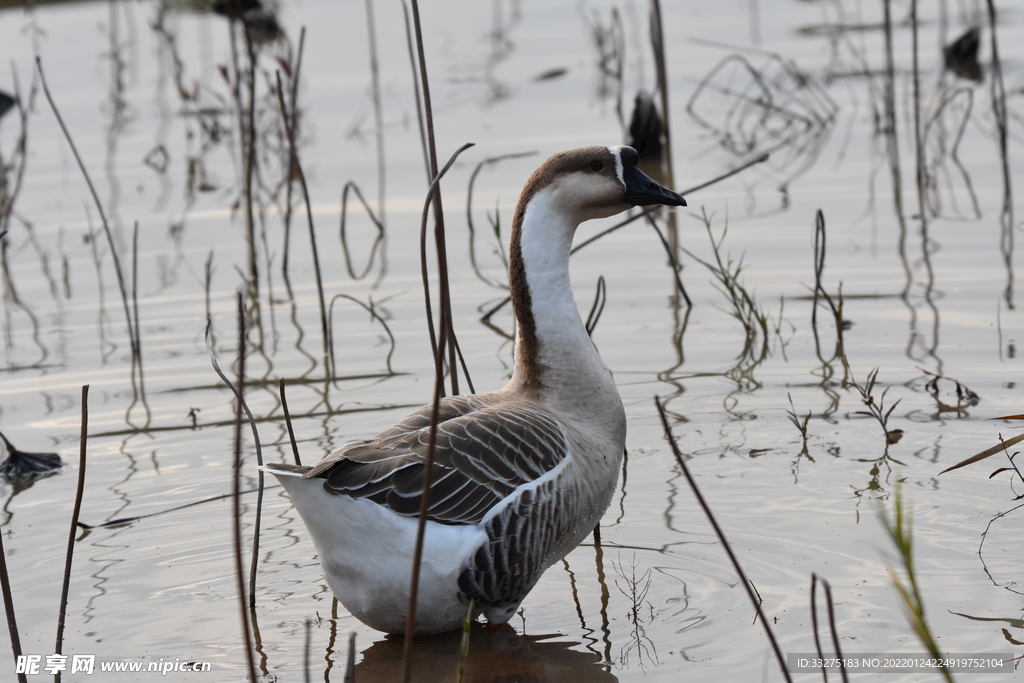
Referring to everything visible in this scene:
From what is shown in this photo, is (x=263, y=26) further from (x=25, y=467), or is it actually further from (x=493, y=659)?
(x=493, y=659)

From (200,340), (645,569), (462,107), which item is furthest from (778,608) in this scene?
(462,107)

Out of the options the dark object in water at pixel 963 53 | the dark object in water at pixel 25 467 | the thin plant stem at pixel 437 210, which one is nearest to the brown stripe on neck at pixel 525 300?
the thin plant stem at pixel 437 210

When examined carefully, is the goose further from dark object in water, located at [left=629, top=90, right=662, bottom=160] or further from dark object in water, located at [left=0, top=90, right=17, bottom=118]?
dark object in water, located at [left=0, top=90, right=17, bottom=118]

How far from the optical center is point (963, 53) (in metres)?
12.7

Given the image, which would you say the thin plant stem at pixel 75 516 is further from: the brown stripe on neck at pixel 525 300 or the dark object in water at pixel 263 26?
the dark object in water at pixel 263 26

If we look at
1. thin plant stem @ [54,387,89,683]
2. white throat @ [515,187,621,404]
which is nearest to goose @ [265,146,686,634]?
white throat @ [515,187,621,404]

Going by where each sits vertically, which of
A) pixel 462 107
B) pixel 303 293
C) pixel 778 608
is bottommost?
pixel 778 608

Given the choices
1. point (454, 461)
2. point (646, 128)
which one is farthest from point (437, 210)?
point (646, 128)

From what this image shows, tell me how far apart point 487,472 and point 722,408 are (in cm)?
237

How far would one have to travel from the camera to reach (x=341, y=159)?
11.5 metres

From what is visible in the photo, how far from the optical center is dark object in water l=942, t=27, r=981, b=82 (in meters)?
12.6

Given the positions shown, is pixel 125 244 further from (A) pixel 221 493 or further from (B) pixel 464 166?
(A) pixel 221 493

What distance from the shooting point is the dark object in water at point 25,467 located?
587 centimetres

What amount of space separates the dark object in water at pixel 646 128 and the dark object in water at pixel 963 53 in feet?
12.4
